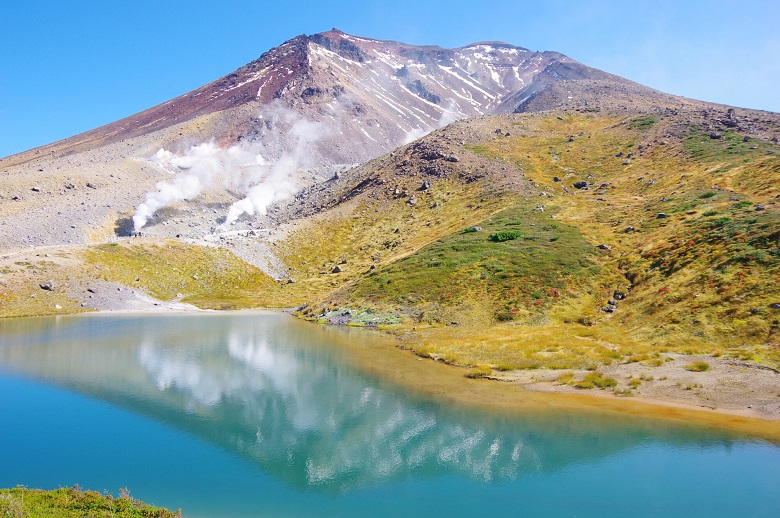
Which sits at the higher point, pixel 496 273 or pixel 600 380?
pixel 496 273

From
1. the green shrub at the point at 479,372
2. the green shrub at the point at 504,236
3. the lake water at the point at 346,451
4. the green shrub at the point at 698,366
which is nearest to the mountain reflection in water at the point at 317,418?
the lake water at the point at 346,451

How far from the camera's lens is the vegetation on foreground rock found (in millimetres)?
13333

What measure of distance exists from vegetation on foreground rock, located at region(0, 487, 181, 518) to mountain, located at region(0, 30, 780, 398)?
28.6 meters

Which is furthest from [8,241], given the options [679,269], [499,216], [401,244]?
[679,269]

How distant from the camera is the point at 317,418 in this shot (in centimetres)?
2644

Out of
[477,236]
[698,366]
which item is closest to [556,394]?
[698,366]

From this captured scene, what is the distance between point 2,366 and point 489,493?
41563mm

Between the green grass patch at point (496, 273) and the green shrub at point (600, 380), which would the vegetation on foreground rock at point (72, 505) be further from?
the green grass patch at point (496, 273)

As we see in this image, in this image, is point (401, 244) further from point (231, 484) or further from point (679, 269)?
point (231, 484)

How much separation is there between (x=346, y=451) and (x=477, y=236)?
60766 mm

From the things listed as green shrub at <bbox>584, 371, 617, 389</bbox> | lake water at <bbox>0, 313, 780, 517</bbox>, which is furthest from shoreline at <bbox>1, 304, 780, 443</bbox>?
lake water at <bbox>0, 313, 780, 517</bbox>

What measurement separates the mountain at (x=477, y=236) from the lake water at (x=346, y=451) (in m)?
12.9

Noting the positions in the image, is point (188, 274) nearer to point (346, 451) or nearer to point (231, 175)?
point (346, 451)

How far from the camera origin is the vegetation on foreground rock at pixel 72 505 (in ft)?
43.7
